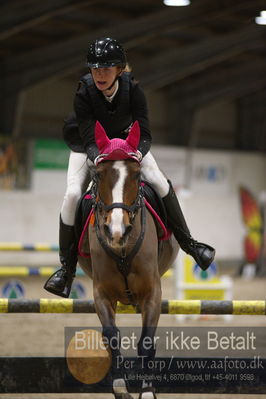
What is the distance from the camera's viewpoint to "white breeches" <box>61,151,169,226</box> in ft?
13.7

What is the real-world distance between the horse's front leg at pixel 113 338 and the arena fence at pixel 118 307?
23.7 inches

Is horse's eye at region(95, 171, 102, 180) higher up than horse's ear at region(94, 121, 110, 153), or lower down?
lower down

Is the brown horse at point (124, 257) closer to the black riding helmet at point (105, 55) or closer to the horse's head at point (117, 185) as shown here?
the horse's head at point (117, 185)

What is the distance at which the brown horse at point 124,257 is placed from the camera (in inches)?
134

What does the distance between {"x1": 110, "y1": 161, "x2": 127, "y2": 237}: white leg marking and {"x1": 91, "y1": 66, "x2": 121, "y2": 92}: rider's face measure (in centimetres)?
54

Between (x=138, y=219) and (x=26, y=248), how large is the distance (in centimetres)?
472

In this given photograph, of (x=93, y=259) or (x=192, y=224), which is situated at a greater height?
(x=93, y=259)

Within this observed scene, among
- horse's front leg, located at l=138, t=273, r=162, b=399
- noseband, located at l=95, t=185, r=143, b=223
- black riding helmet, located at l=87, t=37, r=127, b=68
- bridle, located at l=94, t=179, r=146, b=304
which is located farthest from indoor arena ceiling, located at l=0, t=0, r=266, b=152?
horse's front leg, located at l=138, t=273, r=162, b=399

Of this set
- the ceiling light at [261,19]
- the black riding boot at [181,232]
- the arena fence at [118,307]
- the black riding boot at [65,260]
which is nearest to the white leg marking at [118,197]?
the black riding boot at [181,232]

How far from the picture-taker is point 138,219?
375 cm

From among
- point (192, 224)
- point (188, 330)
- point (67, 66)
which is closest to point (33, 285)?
point (67, 66)

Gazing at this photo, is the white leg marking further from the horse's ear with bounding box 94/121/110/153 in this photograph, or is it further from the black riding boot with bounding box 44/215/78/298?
the black riding boot with bounding box 44/215/78/298

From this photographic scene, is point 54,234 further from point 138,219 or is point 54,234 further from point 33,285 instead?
point 138,219

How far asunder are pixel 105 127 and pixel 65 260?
2.93 feet
